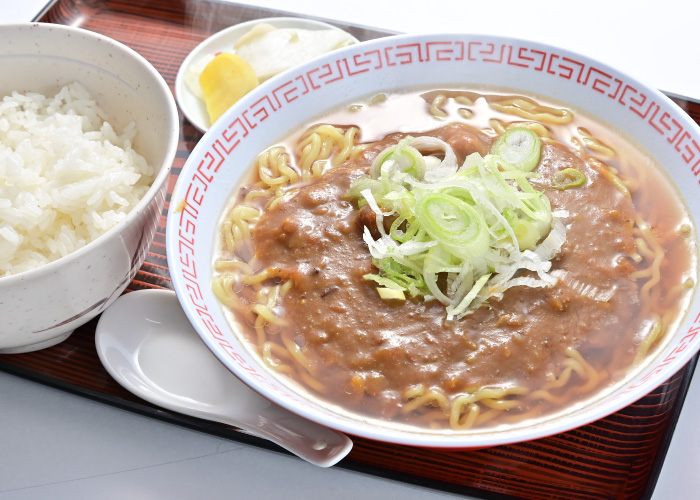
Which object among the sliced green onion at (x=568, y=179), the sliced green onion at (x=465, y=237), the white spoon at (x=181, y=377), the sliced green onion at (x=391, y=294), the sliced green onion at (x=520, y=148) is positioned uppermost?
the sliced green onion at (x=520, y=148)

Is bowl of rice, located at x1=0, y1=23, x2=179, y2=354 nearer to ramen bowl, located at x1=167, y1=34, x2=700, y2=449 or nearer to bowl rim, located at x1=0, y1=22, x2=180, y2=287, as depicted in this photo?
bowl rim, located at x1=0, y1=22, x2=180, y2=287

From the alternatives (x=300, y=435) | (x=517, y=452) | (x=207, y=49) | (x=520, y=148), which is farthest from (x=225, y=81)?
(x=517, y=452)

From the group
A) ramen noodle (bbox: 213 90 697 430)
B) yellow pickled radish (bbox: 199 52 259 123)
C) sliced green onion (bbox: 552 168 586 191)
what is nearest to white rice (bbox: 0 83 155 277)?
ramen noodle (bbox: 213 90 697 430)

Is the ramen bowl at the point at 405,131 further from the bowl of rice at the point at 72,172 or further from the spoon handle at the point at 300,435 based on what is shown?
the bowl of rice at the point at 72,172

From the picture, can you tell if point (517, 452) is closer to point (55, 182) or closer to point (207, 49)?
point (55, 182)

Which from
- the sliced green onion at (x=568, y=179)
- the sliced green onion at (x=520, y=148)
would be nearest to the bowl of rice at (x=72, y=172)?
the sliced green onion at (x=520, y=148)

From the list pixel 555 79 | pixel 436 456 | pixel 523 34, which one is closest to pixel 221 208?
pixel 436 456

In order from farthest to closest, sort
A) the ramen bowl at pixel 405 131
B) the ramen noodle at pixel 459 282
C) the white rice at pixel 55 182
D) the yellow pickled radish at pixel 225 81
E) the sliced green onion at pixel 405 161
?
1. the yellow pickled radish at pixel 225 81
2. the sliced green onion at pixel 405 161
3. the white rice at pixel 55 182
4. the ramen noodle at pixel 459 282
5. the ramen bowl at pixel 405 131

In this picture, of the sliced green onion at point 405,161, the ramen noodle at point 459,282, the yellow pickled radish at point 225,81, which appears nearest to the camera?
the ramen noodle at point 459,282
